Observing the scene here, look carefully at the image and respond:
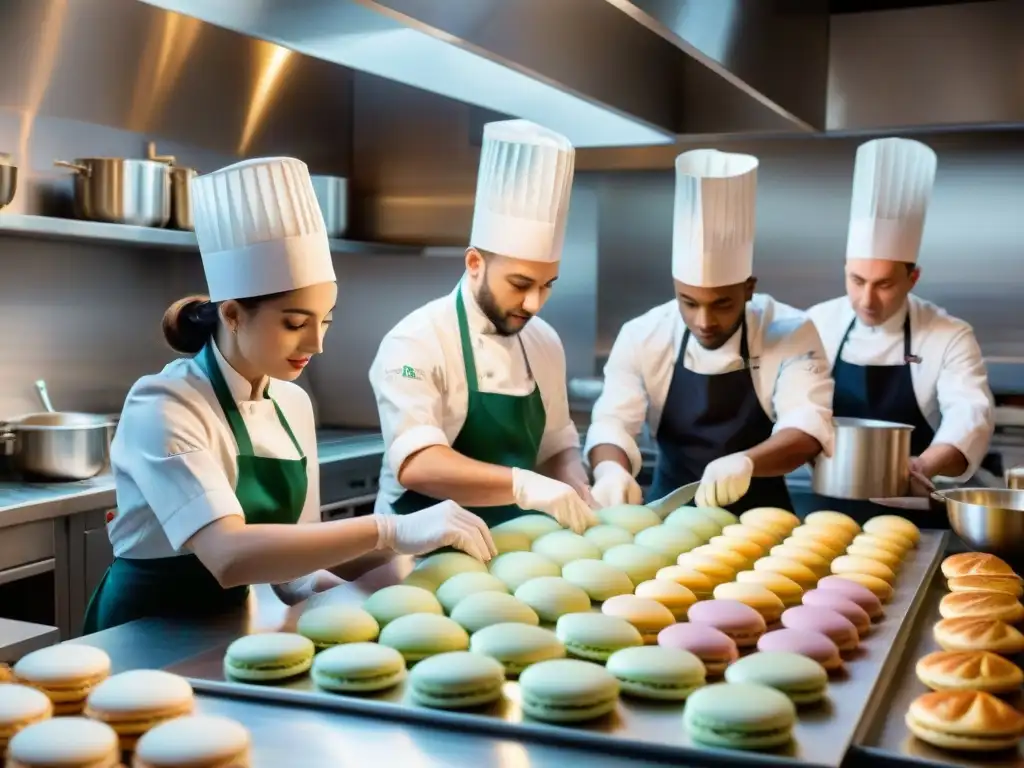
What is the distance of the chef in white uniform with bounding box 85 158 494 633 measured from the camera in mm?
1698

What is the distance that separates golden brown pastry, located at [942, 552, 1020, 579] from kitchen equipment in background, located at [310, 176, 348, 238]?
10.1 feet

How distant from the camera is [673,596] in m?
1.72

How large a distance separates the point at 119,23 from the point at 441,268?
164 cm

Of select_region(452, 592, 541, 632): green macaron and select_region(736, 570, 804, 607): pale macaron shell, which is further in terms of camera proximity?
select_region(736, 570, 804, 607): pale macaron shell

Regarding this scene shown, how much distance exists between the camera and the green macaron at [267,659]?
4.57ft

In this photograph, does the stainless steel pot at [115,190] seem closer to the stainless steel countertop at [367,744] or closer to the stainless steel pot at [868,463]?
the stainless steel pot at [868,463]

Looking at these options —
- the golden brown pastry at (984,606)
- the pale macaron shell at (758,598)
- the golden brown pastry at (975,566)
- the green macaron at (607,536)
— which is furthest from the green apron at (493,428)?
the golden brown pastry at (984,606)

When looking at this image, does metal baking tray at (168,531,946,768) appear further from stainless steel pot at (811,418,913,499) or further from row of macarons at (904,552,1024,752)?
stainless steel pot at (811,418,913,499)

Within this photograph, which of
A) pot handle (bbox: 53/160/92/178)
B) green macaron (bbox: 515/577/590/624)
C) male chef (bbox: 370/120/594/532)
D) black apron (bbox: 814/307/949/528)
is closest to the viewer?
green macaron (bbox: 515/577/590/624)

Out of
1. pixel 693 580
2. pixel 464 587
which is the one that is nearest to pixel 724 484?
pixel 693 580

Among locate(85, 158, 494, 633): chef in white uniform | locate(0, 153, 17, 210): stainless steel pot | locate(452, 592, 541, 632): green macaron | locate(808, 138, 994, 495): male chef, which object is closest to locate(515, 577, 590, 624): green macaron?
locate(452, 592, 541, 632): green macaron

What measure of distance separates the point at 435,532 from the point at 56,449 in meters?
1.61

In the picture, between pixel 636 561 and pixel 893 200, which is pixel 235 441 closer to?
pixel 636 561

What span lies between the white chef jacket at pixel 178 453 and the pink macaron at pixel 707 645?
2.32 feet
